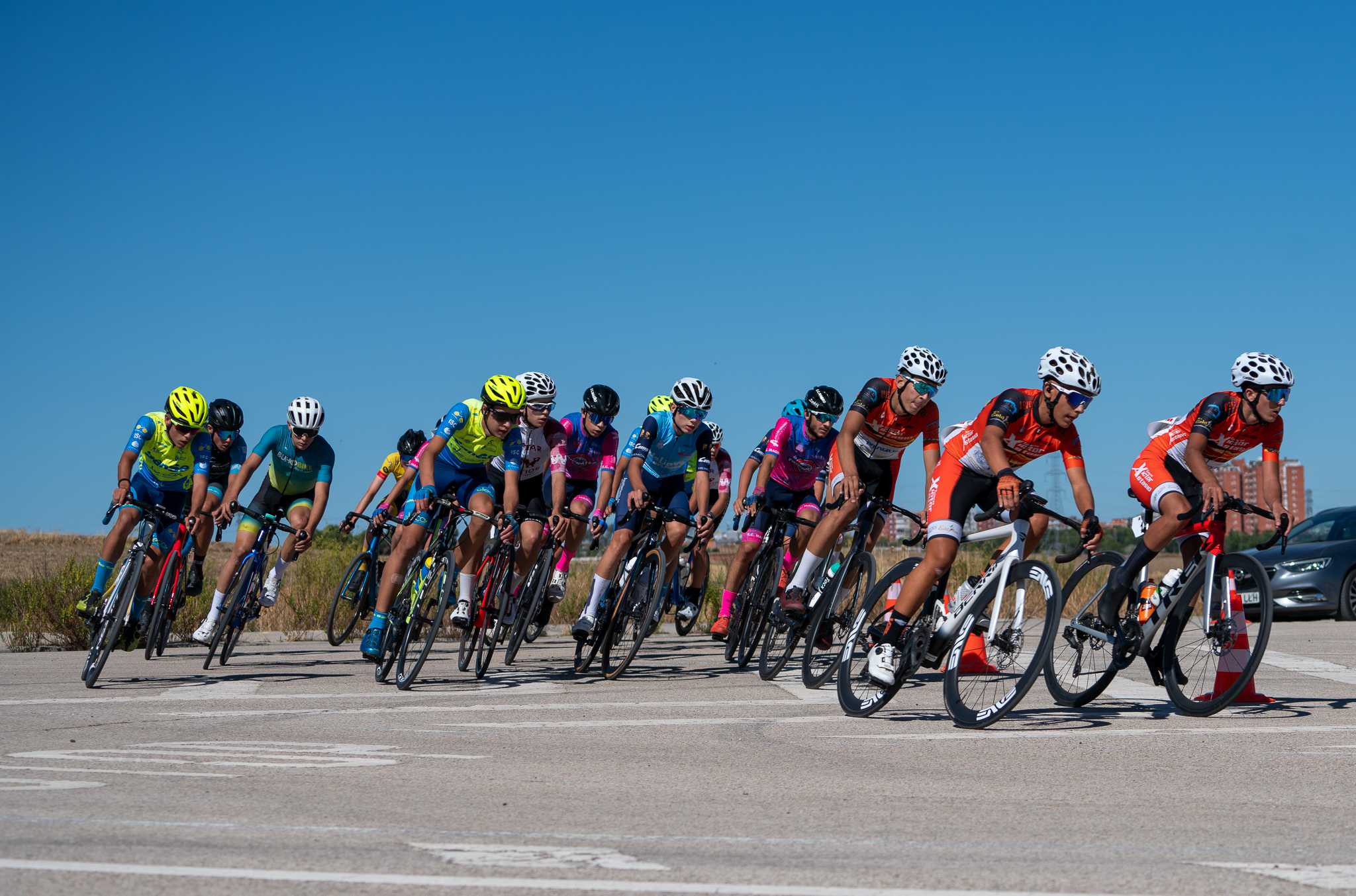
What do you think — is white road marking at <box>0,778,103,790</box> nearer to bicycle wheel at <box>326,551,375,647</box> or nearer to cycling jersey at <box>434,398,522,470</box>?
cycling jersey at <box>434,398,522,470</box>

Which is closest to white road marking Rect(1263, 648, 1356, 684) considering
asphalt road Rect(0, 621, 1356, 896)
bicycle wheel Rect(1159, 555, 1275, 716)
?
asphalt road Rect(0, 621, 1356, 896)

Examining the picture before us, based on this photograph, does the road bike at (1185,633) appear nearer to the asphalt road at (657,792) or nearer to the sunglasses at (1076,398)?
the asphalt road at (657,792)

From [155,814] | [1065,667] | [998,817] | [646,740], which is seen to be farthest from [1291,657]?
[155,814]

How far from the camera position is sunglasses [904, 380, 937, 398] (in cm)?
962

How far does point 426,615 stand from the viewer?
10.7m

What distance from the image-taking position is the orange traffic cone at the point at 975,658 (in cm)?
802

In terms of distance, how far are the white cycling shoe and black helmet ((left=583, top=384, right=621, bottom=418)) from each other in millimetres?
4489

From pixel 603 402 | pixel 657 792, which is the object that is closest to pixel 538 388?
pixel 603 402

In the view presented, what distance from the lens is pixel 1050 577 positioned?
25.5ft

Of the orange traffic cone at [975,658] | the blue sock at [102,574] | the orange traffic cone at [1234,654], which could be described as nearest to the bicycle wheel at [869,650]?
the orange traffic cone at [975,658]

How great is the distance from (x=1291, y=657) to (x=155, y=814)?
10480mm

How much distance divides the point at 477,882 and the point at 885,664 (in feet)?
14.5

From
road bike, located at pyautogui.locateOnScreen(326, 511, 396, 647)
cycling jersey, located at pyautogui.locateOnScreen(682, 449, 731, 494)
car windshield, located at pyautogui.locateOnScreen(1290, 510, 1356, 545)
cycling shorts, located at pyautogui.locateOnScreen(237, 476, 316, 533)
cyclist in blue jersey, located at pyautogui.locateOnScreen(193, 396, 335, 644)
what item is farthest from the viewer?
car windshield, located at pyautogui.locateOnScreen(1290, 510, 1356, 545)

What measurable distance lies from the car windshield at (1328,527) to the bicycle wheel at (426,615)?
1389 centimetres
